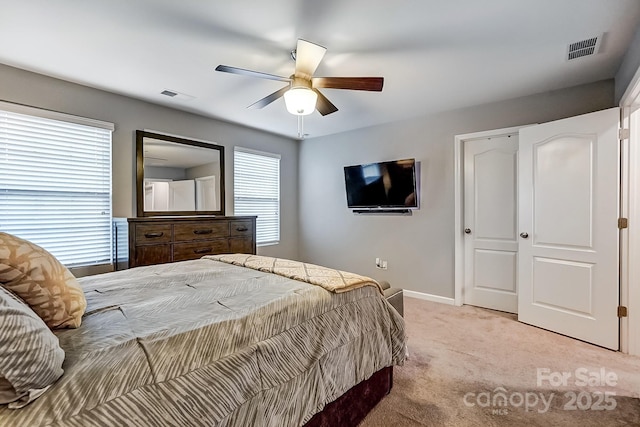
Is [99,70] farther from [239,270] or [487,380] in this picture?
[487,380]

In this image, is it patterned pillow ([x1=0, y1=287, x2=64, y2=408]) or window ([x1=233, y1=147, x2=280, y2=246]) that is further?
window ([x1=233, y1=147, x2=280, y2=246])

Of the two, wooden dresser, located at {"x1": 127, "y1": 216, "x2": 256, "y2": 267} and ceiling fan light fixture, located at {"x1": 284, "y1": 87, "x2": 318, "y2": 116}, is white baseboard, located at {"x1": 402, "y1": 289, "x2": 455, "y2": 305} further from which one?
ceiling fan light fixture, located at {"x1": 284, "y1": 87, "x2": 318, "y2": 116}

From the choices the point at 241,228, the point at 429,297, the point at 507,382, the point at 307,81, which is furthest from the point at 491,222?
the point at 241,228

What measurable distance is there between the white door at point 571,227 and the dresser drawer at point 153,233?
3.73 m

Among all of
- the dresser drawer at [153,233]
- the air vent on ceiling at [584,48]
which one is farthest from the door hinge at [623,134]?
the dresser drawer at [153,233]

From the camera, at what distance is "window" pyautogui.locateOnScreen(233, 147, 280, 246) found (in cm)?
460

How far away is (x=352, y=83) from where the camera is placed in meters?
2.29

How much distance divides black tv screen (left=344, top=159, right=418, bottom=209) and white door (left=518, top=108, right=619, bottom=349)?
1.25 metres

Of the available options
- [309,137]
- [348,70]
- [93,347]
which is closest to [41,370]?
[93,347]

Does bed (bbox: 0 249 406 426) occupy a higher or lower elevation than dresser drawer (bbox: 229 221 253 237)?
lower

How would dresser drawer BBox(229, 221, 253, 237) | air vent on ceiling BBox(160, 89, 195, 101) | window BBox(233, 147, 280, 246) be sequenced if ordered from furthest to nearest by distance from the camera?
window BBox(233, 147, 280, 246) → dresser drawer BBox(229, 221, 253, 237) → air vent on ceiling BBox(160, 89, 195, 101)

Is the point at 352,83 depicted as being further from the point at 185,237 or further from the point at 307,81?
the point at 185,237

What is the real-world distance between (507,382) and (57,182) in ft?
13.6

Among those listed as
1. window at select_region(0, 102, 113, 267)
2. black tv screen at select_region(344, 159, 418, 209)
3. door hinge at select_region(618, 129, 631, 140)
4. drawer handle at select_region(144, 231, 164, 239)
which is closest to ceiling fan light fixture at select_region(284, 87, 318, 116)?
drawer handle at select_region(144, 231, 164, 239)
